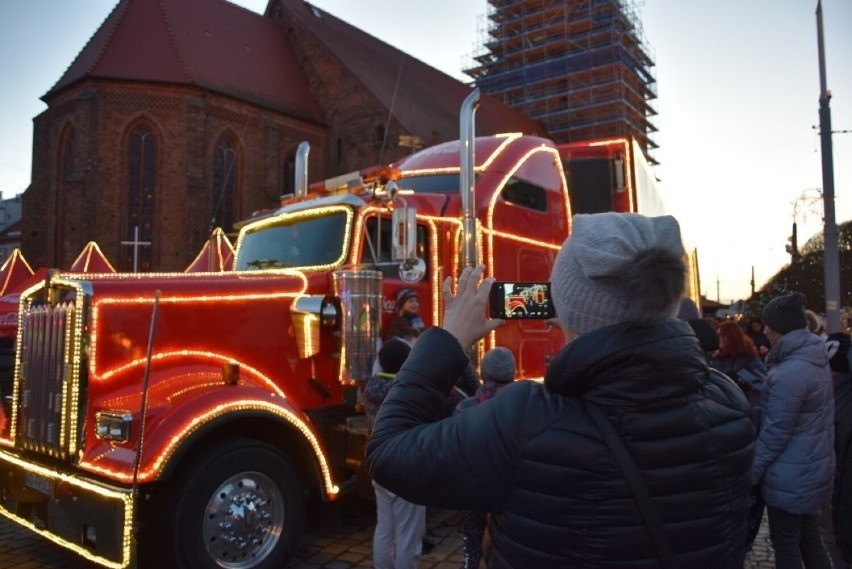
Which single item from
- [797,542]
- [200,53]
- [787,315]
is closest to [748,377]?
[787,315]

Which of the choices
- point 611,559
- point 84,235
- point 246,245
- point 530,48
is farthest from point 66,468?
point 530,48

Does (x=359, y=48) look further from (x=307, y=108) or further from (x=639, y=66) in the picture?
(x=639, y=66)

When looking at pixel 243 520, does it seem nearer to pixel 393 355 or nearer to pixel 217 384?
pixel 217 384

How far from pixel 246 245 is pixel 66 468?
2598 millimetres

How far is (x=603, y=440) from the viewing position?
1246mm

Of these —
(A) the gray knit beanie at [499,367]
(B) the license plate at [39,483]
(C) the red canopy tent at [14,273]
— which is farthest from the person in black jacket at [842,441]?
(C) the red canopy tent at [14,273]

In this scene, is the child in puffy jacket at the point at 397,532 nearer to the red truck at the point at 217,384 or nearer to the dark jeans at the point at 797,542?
the red truck at the point at 217,384

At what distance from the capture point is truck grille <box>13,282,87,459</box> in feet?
13.0

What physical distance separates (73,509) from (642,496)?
3.60 m

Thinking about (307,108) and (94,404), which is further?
(307,108)

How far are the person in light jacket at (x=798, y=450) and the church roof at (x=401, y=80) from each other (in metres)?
24.5

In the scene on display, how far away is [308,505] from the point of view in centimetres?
474

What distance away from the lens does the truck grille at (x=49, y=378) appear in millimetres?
3955

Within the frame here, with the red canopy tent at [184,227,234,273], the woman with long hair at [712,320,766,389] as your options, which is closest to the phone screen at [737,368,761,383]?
the woman with long hair at [712,320,766,389]
